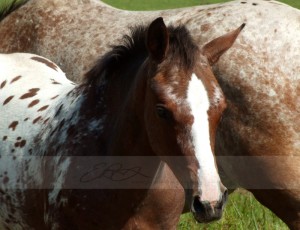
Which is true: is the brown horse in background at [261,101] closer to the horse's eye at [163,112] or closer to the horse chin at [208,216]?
the horse's eye at [163,112]

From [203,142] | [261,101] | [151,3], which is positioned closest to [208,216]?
[203,142]

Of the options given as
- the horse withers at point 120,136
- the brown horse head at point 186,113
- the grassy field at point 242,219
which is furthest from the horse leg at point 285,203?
the brown horse head at point 186,113

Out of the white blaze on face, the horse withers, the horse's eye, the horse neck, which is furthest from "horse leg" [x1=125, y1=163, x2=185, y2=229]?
the white blaze on face

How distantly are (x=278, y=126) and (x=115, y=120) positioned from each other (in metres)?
1.40

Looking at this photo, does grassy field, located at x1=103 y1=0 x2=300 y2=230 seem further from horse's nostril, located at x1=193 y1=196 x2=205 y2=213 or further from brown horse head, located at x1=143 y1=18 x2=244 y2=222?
horse's nostril, located at x1=193 y1=196 x2=205 y2=213

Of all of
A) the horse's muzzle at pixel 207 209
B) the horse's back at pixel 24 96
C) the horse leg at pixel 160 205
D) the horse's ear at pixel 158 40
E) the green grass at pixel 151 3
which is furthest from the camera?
the green grass at pixel 151 3

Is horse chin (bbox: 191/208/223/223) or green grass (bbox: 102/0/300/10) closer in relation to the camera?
horse chin (bbox: 191/208/223/223)

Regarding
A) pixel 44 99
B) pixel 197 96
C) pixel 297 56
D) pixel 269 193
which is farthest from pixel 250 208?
pixel 197 96

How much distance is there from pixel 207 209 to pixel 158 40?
36.8 inches

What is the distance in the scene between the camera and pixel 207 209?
12.4ft

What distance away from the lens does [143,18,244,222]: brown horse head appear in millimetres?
3852

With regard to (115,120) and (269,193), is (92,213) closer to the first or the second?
(115,120)

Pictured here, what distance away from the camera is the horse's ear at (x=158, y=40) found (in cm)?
421

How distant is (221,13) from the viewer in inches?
238
